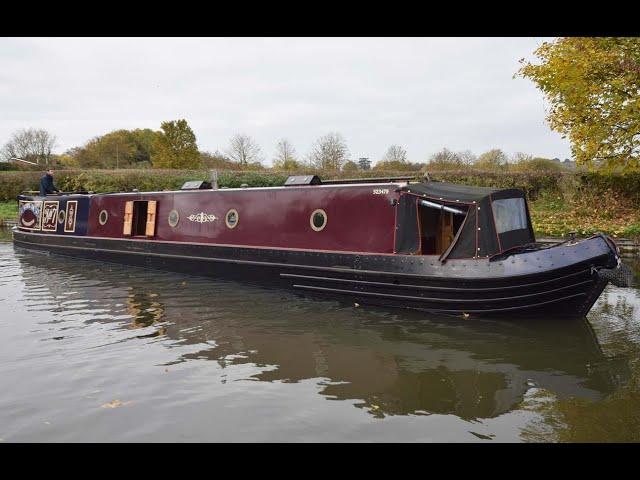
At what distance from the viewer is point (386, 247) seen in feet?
29.1

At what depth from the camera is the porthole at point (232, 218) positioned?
11.4m

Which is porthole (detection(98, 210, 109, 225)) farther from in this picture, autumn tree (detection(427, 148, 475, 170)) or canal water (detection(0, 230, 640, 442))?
autumn tree (detection(427, 148, 475, 170))

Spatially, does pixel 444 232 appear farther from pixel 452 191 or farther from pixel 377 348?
pixel 377 348

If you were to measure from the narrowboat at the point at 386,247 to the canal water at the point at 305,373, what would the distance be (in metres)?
0.41

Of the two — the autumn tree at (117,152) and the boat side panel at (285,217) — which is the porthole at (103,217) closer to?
the boat side panel at (285,217)

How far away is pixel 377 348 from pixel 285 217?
14.6 feet

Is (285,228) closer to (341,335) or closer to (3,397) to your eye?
(341,335)

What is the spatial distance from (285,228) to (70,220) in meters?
8.46

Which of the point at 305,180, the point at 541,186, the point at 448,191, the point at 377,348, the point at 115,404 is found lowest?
the point at 115,404

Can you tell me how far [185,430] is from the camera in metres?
4.39

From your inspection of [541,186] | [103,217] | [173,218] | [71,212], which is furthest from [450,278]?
[541,186]

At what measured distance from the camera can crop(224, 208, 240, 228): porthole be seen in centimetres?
1142

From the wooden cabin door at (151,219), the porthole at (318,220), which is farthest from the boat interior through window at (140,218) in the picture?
the porthole at (318,220)
